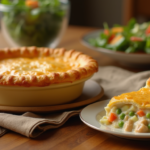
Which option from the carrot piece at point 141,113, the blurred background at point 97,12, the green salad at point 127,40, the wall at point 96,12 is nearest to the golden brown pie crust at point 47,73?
the carrot piece at point 141,113

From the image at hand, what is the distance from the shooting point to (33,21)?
2527mm

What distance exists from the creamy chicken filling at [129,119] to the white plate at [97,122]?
34 mm

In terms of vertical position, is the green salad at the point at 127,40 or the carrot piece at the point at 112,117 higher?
the green salad at the point at 127,40

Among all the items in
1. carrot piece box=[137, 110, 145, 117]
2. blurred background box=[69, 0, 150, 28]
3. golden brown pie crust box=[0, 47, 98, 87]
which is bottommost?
blurred background box=[69, 0, 150, 28]

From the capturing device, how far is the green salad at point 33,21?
251 centimetres

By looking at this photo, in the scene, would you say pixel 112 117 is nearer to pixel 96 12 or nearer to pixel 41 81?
pixel 41 81

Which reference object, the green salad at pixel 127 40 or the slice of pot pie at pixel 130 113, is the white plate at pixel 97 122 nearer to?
the slice of pot pie at pixel 130 113

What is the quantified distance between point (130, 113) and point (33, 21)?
1605 millimetres

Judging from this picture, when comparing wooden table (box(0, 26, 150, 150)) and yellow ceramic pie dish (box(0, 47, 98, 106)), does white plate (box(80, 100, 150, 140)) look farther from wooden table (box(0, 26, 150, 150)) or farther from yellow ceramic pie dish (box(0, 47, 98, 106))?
yellow ceramic pie dish (box(0, 47, 98, 106))

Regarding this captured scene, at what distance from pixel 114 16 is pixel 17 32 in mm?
→ 3841

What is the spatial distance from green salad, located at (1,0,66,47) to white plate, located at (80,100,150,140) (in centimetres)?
135

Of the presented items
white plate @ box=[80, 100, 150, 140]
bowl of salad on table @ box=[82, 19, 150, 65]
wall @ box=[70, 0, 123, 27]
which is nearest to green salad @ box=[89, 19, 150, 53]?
bowl of salad on table @ box=[82, 19, 150, 65]

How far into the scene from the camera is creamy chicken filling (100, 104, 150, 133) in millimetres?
1141

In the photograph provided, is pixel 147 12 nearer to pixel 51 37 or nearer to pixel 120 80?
pixel 51 37
